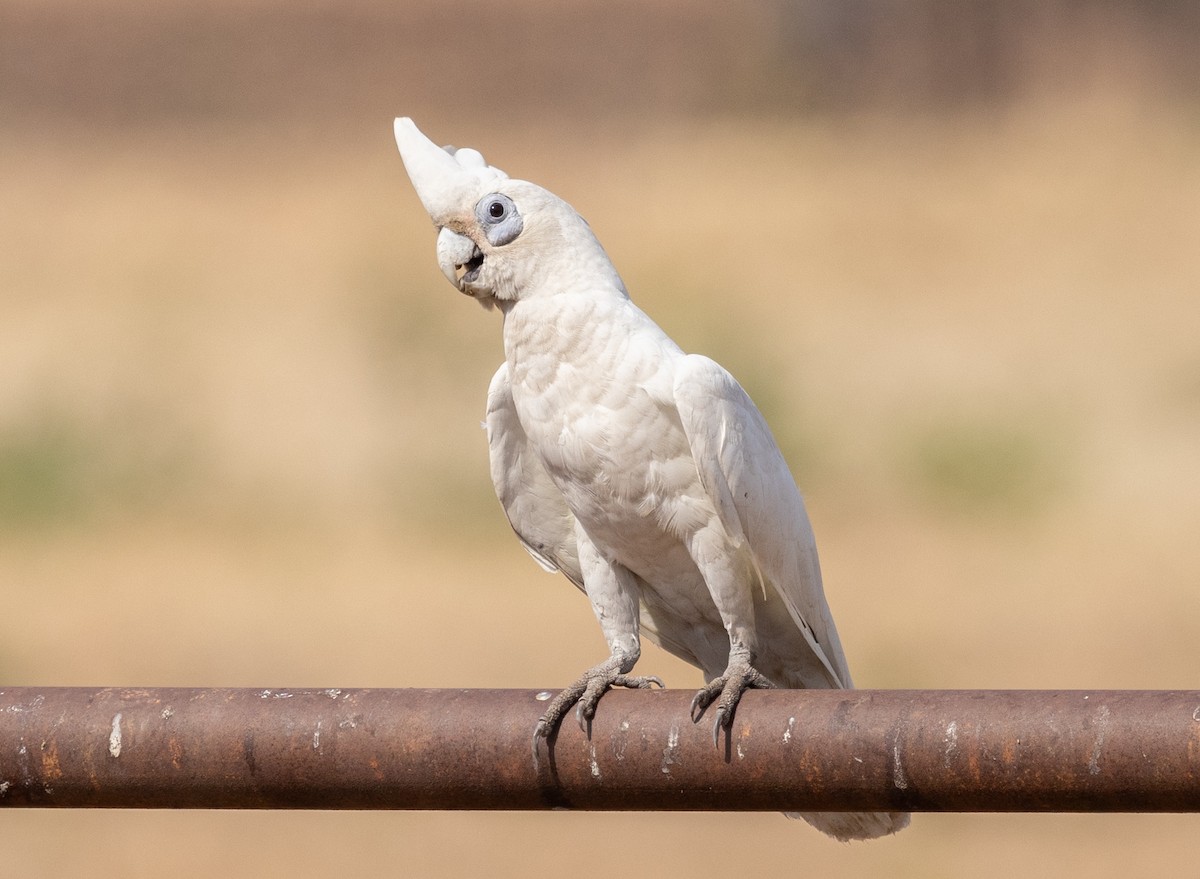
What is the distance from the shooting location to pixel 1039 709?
6.57ft

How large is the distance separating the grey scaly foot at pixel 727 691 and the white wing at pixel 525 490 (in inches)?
20.5

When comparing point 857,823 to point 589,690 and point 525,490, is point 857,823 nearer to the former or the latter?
point 589,690

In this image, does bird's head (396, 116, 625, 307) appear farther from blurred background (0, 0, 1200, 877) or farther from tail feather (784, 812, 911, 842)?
blurred background (0, 0, 1200, 877)

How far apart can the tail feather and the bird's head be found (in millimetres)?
1024

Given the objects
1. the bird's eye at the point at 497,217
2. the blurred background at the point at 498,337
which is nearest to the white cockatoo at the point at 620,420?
the bird's eye at the point at 497,217

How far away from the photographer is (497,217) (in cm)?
287

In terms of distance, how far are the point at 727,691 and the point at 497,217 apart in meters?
0.91

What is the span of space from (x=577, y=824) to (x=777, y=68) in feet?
24.6

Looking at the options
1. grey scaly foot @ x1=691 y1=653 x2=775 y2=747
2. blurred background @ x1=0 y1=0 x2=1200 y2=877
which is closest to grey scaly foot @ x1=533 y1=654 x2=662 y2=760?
grey scaly foot @ x1=691 y1=653 x2=775 y2=747

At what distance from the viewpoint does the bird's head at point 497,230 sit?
2.86 meters

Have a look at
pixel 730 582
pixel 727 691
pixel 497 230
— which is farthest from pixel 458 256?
pixel 727 691

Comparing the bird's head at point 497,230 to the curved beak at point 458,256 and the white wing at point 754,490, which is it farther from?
the white wing at point 754,490

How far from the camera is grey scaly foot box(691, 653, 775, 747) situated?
7.00 ft

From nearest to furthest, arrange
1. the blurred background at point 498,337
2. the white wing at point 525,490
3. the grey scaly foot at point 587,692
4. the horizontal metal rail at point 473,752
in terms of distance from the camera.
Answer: the horizontal metal rail at point 473,752
the grey scaly foot at point 587,692
the white wing at point 525,490
the blurred background at point 498,337
